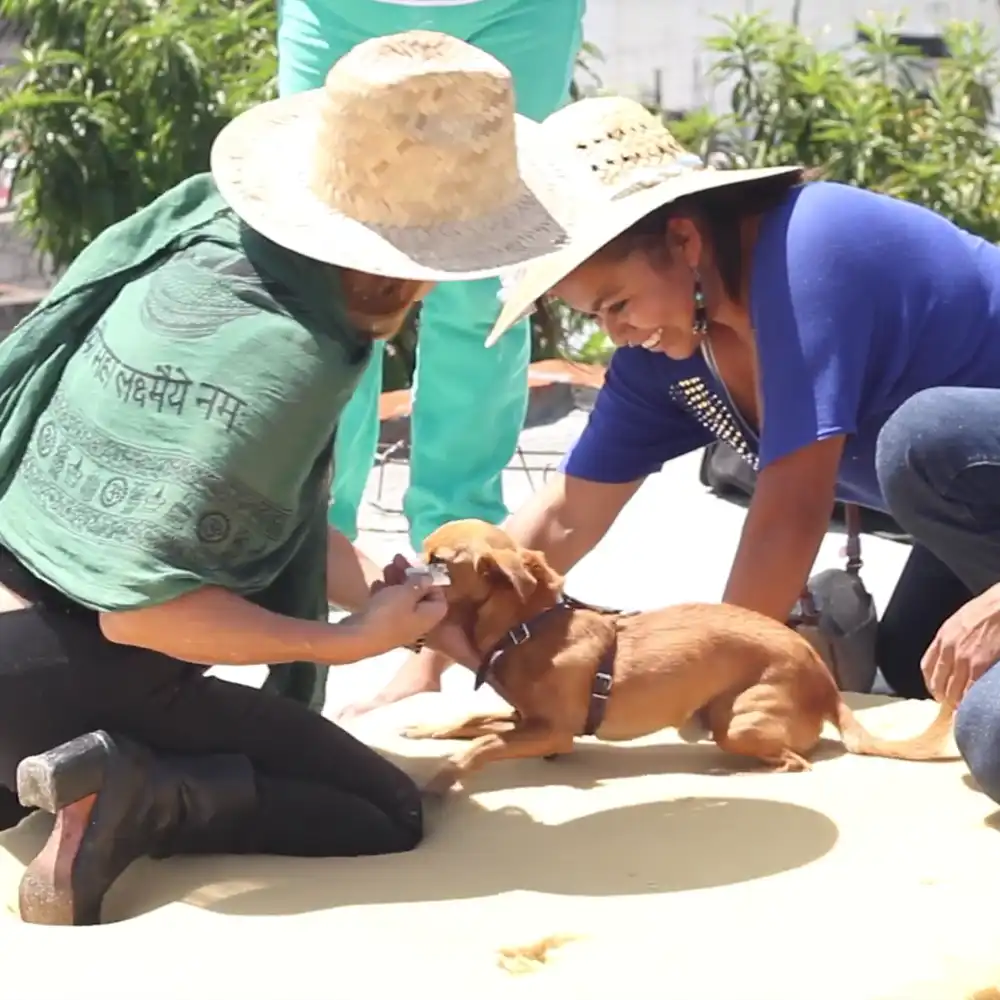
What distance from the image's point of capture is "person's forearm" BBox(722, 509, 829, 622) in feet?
9.04

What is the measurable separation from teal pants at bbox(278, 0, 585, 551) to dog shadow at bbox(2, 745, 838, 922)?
1411 mm

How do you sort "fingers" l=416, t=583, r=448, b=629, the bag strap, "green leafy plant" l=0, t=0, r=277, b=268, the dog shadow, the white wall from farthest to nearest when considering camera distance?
the white wall
"green leafy plant" l=0, t=0, r=277, b=268
the bag strap
"fingers" l=416, t=583, r=448, b=629
the dog shadow

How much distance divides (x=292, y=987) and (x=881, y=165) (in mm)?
6608

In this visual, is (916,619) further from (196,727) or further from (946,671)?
(196,727)

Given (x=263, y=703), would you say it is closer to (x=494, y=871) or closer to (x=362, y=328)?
(x=494, y=871)

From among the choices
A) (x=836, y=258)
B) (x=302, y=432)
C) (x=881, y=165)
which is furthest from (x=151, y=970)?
(x=881, y=165)

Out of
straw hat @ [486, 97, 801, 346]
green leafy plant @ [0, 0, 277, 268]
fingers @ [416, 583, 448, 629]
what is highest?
straw hat @ [486, 97, 801, 346]

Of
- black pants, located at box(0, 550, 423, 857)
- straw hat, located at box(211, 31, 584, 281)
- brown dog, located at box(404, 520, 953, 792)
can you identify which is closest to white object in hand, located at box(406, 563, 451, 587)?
brown dog, located at box(404, 520, 953, 792)

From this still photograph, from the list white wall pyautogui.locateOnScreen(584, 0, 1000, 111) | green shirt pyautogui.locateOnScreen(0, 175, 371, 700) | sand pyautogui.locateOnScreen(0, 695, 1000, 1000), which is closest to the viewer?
sand pyautogui.locateOnScreen(0, 695, 1000, 1000)

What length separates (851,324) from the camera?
8.85 ft

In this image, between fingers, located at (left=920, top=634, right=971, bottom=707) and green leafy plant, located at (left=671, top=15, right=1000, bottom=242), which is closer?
fingers, located at (left=920, top=634, right=971, bottom=707)

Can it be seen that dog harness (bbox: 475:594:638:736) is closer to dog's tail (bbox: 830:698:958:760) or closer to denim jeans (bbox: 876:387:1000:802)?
dog's tail (bbox: 830:698:958:760)

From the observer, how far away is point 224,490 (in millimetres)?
2066

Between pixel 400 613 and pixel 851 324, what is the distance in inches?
36.8
